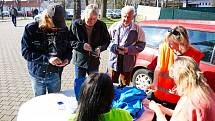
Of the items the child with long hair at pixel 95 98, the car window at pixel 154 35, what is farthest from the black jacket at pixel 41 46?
the car window at pixel 154 35

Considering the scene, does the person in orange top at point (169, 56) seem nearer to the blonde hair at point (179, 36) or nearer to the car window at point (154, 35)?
the blonde hair at point (179, 36)

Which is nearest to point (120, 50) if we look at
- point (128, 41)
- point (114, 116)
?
point (128, 41)

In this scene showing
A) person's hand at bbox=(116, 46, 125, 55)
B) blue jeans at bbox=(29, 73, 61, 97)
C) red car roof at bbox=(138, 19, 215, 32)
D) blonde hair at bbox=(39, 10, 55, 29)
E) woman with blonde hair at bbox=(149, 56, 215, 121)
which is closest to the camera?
woman with blonde hair at bbox=(149, 56, 215, 121)

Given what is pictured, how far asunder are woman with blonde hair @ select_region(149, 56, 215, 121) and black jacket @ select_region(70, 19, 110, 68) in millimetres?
2097

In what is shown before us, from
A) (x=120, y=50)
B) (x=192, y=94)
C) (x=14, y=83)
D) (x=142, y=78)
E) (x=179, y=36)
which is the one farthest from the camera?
(x=14, y=83)

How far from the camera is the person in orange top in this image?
15.1ft

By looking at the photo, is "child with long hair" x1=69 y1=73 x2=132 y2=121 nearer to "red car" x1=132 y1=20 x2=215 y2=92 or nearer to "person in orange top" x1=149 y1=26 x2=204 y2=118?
"person in orange top" x1=149 y1=26 x2=204 y2=118

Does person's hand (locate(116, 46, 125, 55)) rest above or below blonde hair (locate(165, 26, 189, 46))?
below

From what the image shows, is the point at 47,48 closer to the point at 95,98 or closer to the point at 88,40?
the point at 88,40

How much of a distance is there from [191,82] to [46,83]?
1.95 metres

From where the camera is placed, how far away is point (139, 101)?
3.58 metres

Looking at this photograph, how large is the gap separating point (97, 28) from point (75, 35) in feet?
1.14

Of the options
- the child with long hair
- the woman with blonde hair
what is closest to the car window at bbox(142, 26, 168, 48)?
the woman with blonde hair

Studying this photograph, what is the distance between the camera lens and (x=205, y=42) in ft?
18.7
